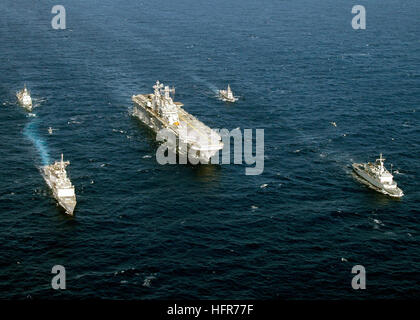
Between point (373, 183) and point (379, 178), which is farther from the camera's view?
point (373, 183)

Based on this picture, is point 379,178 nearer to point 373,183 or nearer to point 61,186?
point 373,183

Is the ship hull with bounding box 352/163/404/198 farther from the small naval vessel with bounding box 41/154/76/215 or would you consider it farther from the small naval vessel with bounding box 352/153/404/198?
the small naval vessel with bounding box 41/154/76/215

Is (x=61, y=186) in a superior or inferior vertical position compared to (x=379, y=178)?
inferior

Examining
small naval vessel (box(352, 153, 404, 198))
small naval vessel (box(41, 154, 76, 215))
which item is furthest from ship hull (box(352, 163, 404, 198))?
small naval vessel (box(41, 154, 76, 215))

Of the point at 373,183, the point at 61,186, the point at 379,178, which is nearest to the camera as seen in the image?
the point at 61,186

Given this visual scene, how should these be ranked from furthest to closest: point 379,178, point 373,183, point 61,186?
1. point 373,183
2. point 379,178
3. point 61,186

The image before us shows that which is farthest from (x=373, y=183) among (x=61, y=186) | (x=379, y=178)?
(x=61, y=186)
